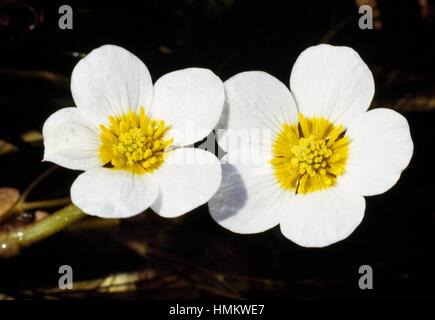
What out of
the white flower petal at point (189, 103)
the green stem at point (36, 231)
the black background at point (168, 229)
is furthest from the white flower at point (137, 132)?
the black background at point (168, 229)

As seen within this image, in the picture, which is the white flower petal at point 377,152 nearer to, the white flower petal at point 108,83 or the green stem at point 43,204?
the white flower petal at point 108,83

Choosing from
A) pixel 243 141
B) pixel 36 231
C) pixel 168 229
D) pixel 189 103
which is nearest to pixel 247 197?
pixel 243 141

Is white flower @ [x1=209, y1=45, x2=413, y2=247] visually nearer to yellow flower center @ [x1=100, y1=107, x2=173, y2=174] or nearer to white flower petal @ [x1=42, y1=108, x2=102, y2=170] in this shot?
yellow flower center @ [x1=100, y1=107, x2=173, y2=174]

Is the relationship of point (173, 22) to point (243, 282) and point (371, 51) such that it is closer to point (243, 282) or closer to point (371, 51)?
point (371, 51)

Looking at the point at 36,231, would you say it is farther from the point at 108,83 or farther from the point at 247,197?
the point at 247,197

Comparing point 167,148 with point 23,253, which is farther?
point 23,253
